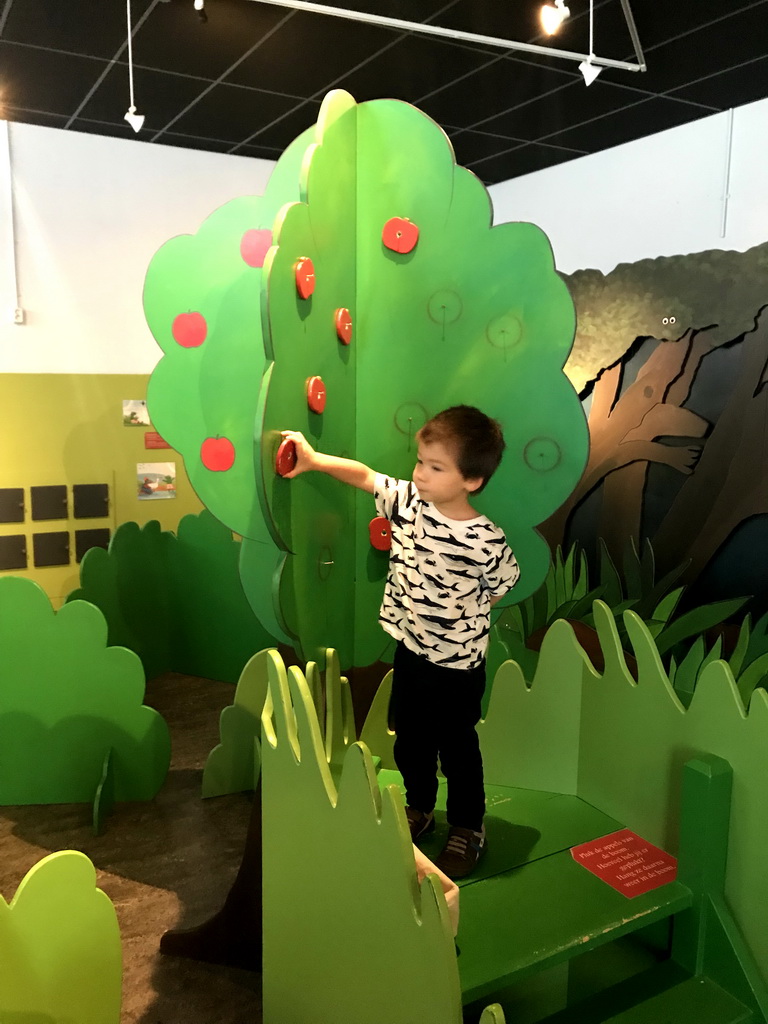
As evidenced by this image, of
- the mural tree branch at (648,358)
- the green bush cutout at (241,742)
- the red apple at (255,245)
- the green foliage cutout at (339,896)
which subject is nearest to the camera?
the green foliage cutout at (339,896)

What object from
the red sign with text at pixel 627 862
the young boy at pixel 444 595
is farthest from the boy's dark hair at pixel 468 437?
the red sign with text at pixel 627 862

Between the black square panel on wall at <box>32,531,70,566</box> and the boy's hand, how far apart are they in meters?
2.75

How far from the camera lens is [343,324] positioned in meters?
1.78

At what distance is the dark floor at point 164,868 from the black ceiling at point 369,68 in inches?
103

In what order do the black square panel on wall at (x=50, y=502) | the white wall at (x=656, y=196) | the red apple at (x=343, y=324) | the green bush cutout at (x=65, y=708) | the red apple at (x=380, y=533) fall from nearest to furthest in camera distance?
the red apple at (x=343, y=324) → the red apple at (x=380, y=533) → the green bush cutout at (x=65, y=708) → the white wall at (x=656, y=196) → the black square panel on wall at (x=50, y=502)

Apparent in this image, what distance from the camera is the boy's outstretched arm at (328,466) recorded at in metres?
1.60

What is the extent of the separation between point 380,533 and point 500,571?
0.32m

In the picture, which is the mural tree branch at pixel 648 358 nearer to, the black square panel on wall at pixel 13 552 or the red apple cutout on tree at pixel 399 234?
the red apple cutout on tree at pixel 399 234

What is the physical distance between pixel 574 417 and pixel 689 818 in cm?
88

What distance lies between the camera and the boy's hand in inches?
62.4

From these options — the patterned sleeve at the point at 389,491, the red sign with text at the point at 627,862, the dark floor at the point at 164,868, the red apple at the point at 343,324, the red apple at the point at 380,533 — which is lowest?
the dark floor at the point at 164,868

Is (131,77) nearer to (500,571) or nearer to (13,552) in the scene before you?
(13,552)

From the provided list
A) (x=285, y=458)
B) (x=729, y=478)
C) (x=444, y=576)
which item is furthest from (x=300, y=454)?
(x=729, y=478)

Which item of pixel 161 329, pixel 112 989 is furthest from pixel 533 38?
pixel 112 989
